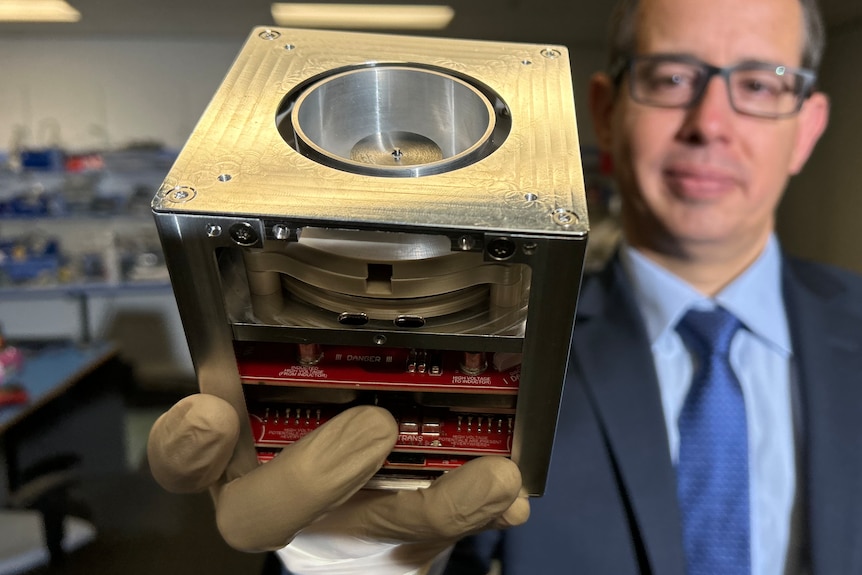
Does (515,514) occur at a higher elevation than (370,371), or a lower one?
lower

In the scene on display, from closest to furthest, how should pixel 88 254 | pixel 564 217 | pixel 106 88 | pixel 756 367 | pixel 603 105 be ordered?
pixel 564 217 < pixel 756 367 < pixel 603 105 < pixel 106 88 < pixel 88 254

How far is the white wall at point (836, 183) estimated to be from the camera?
1.34 metres

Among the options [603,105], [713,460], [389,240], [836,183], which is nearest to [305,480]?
[389,240]

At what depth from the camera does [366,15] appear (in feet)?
4.72

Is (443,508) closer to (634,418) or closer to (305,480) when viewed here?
(305,480)

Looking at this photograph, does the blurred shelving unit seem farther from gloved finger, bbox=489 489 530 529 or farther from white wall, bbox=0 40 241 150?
gloved finger, bbox=489 489 530 529

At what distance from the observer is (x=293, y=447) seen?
0.46 m

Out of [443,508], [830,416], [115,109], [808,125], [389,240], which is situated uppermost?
[389,240]

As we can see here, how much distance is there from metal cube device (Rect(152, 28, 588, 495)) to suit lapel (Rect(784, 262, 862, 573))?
1.46 ft

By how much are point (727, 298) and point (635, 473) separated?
298 millimetres

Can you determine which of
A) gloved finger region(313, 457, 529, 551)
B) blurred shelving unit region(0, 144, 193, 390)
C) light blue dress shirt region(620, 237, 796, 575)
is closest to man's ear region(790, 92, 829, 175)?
light blue dress shirt region(620, 237, 796, 575)

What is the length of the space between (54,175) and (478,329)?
208 centimetres

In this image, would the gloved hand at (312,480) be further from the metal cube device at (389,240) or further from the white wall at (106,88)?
the white wall at (106,88)

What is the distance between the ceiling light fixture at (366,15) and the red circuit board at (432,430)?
119 centimetres
